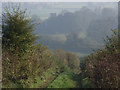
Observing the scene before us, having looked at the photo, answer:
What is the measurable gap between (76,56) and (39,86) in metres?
19.1

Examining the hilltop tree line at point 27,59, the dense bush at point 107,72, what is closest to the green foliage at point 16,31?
the hilltop tree line at point 27,59

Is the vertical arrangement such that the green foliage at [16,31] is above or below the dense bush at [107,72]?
above

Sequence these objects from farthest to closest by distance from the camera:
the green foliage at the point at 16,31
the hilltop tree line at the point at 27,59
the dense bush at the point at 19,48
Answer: the green foliage at the point at 16,31 < the dense bush at the point at 19,48 < the hilltop tree line at the point at 27,59

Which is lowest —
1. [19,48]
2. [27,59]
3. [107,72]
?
[107,72]

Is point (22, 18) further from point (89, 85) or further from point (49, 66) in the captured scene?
point (89, 85)

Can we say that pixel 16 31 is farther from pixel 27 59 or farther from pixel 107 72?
pixel 107 72

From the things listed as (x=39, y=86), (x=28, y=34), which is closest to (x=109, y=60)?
(x=39, y=86)

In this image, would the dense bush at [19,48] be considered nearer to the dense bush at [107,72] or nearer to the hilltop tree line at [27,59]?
the hilltop tree line at [27,59]

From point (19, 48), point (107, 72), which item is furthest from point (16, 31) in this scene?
point (107, 72)

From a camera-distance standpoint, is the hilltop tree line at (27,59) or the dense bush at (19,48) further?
the dense bush at (19,48)

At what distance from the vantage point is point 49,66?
1778 cm

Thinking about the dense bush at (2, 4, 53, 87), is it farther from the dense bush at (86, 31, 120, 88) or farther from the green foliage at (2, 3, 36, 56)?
the dense bush at (86, 31, 120, 88)

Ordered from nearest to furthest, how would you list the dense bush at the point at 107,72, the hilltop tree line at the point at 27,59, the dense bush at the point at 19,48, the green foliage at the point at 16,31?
the dense bush at the point at 107,72, the hilltop tree line at the point at 27,59, the dense bush at the point at 19,48, the green foliage at the point at 16,31

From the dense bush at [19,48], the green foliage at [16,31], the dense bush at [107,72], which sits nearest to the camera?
the dense bush at [107,72]
